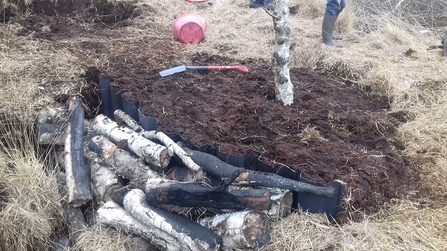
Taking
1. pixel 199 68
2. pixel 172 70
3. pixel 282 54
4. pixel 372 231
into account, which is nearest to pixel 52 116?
pixel 172 70

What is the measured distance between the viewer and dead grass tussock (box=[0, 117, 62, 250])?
2893mm

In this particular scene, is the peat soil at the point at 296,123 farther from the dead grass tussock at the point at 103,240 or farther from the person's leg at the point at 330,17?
the person's leg at the point at 330,17

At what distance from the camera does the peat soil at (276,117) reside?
111 inches

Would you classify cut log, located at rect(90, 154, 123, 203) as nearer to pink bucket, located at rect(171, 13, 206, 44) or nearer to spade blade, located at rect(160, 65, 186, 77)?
spade blade, located at rect(160, 65, 186, 77)

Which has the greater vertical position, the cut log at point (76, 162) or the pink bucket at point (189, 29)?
the pink bucket at point (189, 29)

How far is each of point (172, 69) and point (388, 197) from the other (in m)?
2.27

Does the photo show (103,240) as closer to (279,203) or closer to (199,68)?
(279,203)

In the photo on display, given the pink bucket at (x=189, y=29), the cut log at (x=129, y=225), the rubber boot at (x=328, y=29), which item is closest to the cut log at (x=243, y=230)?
the cut log at (x=129, y=225)

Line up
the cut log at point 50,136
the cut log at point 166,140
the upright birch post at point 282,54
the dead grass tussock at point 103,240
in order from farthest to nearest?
the cut log at point 50,136
the upright birch post at point 282,54
the cut log at point 166,140
the dead grass tussock at point 103,240

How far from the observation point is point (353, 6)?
6566mm

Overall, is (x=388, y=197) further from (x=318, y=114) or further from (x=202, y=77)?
(x=202, y=77)

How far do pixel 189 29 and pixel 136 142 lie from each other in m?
2.22

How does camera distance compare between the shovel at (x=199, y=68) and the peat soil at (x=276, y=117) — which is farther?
the shovel at (x=199, y=68)

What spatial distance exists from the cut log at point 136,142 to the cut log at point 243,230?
62 cm
